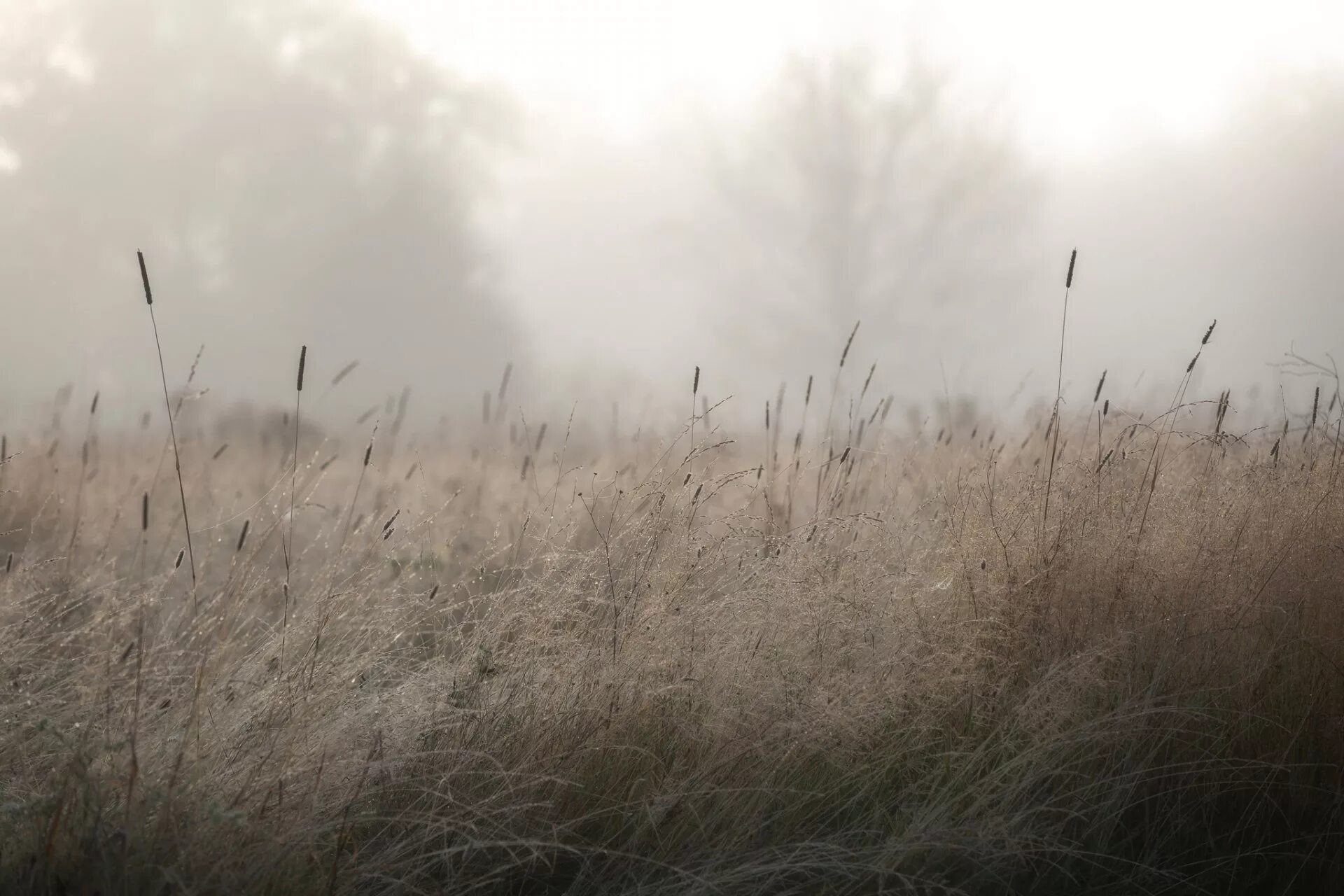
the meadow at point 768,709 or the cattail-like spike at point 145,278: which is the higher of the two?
the cattail-like spike at point 145,278

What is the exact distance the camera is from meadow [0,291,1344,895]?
6.60ft

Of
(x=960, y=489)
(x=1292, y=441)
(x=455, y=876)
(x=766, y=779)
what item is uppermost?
(x=1292, y=441)

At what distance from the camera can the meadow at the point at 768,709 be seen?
2012 millimetres

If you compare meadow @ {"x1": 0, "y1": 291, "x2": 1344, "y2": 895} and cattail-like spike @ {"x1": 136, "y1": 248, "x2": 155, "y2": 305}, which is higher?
cattail-like spike @ {"x1": 136, "y1": 248, "x2": 155, "y2": 305}

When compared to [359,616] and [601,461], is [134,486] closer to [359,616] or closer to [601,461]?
[601,461]

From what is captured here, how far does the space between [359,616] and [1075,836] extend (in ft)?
6.24

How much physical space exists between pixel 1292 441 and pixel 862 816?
276 cm

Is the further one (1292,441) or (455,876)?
(1292,441)

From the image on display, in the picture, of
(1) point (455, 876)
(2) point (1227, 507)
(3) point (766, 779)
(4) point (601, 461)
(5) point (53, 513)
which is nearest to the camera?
(1) point (455, 876)

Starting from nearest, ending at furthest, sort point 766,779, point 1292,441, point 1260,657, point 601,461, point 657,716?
point 766,779
point 657,716
point 1260,657
point 1292,441
point 601,461

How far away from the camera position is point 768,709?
2447 mm

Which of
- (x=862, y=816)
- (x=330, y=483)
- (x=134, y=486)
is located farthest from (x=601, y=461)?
(x=862, y=816)

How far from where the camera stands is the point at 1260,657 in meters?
2.69

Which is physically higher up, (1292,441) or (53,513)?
(1292,441)
